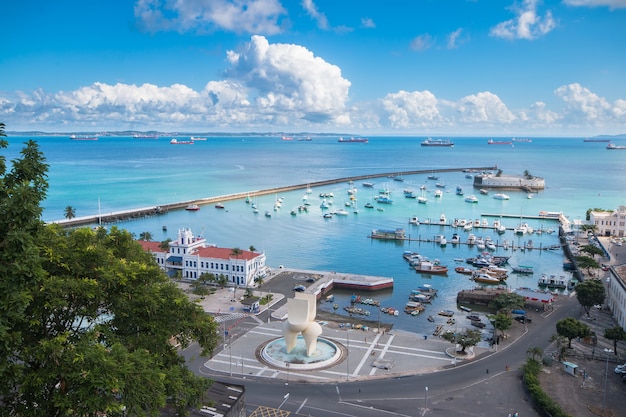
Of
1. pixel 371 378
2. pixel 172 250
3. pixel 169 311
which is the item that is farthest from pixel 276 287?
pixel 169 311

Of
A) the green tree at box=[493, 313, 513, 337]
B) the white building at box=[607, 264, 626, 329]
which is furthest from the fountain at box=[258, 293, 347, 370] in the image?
the white building at box=[607, 264, 626, 329]

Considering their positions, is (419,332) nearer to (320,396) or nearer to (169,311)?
(320,396)

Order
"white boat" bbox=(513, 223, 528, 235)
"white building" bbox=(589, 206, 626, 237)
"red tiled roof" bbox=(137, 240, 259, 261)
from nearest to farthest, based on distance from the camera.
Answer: "red tiled roof" bbox=(137, 240, 259, 261), "white building" bbox=(589, 206, 626, 237), "white boat" bbox=(513, 223, 528, 235)

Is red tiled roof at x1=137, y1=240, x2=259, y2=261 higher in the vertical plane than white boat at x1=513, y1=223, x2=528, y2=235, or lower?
higher

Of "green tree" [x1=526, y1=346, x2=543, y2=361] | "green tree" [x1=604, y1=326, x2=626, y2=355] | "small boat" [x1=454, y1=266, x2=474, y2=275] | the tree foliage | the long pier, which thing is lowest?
"small boat" [x1=454, y1=266, x2=474, y2=275]

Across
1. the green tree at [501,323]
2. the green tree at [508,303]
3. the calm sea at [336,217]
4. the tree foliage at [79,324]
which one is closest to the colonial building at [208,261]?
the calm sea at [336,217]

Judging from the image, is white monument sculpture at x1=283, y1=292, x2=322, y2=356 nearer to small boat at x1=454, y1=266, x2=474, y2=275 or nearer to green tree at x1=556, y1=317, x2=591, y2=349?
green tree at x1=556, y1=317, x2=591, y2=349

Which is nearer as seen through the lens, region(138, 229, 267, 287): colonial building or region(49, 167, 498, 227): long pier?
region(138, 229, 267, 287): colonial building
